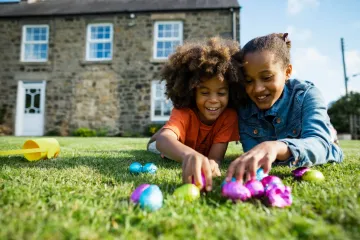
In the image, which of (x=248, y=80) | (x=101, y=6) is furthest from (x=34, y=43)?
(x=248, y=80)

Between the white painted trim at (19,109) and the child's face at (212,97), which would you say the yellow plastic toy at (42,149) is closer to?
the child's face at (212,97)

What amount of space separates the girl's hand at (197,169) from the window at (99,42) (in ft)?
41.2

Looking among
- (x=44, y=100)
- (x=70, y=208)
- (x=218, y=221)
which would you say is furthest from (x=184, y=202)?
(x=44, y=100)

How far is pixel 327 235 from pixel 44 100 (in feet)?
47.4

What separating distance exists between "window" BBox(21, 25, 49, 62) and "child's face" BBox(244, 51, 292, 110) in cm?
1365

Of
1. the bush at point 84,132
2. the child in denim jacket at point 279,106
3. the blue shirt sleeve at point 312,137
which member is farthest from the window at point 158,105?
the blue shirt sleeve at point 312,137

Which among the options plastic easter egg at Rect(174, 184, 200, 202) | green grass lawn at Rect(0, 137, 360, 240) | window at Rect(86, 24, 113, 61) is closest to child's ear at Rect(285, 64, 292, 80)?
green grass lawn at Rect(0, 137, 360, 240)

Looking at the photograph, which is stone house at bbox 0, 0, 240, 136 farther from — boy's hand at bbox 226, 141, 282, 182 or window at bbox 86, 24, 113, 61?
boy's hand at bbox 226, 141, 282, 182

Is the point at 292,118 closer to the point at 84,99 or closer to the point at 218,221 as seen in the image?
the point at 218,221

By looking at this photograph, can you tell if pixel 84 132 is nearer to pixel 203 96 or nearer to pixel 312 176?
pixel 203 96

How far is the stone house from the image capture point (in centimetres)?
1270

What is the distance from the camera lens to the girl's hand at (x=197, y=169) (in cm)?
162

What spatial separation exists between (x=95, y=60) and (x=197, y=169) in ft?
41.7

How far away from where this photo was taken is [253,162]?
1546 millimetres
